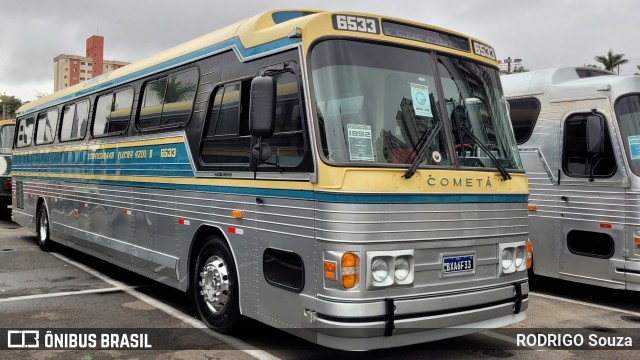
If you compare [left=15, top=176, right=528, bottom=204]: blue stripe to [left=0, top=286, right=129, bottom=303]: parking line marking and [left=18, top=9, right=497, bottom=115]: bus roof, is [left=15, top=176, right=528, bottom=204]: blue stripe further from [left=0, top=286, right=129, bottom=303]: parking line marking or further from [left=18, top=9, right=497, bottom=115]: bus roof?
[left=0, top=286, right=129, bottom=303]: parking line marking

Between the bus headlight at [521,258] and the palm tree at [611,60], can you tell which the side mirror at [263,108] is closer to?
the bus headlight at [521,258]

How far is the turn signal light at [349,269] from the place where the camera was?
14.8 ft

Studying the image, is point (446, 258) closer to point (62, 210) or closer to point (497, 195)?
point (497, 195)

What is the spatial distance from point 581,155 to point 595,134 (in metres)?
0.39

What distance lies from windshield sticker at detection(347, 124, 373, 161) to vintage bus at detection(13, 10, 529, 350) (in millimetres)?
12

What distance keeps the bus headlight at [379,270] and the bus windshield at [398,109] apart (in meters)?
0.79

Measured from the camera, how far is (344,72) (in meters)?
4.81

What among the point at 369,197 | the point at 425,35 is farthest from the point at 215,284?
the point at 425,35

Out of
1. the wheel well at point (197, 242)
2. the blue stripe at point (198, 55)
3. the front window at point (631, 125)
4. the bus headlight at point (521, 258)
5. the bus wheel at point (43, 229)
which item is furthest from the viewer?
the bus wheel at point (43, 229)

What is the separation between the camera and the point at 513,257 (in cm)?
550

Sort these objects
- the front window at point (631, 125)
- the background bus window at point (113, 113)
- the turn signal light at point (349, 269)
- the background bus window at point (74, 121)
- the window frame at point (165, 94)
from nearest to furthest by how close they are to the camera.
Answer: the turn signal light at point (349, 269) → the window frame at point (165, 94) → the front window at point (631, 125) → the background bus window at point (113, 113) → the background bus window at point (74, 121)

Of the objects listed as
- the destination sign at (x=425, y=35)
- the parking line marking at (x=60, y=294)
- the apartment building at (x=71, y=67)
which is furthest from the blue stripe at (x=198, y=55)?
the apartment building at (x=71, y=67)

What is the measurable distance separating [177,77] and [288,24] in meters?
2.51

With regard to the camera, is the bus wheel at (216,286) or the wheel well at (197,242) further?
the wheel well at (197,242)
